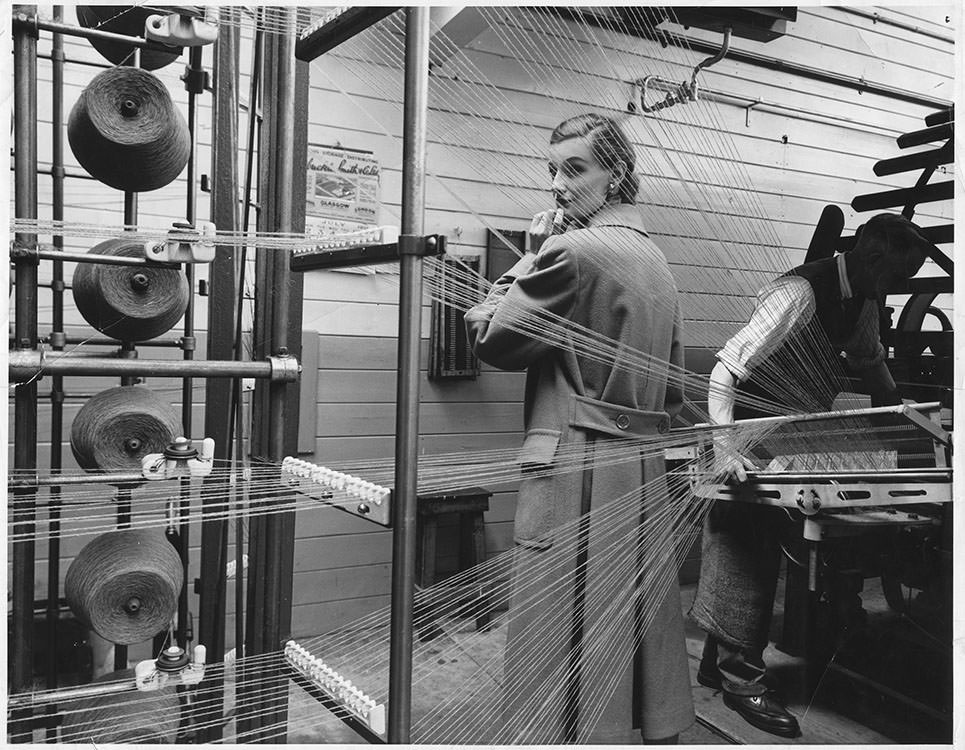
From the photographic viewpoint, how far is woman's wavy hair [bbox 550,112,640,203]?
1715 millimetres

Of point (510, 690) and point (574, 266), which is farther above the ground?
point (574, 266)

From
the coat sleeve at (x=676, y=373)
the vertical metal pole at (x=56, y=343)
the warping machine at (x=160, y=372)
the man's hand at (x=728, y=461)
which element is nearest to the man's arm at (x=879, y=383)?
the man's hand at (x=728, y=461)

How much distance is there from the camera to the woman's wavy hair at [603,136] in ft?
5.63

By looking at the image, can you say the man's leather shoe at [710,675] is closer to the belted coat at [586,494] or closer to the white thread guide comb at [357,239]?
the belted coat at [586,494]

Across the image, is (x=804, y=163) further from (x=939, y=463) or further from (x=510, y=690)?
(x=510, y=690)

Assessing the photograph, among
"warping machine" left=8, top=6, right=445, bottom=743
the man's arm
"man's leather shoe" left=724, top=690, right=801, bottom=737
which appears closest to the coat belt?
"warping machine" left=8, top=6, right=445, bottom=743

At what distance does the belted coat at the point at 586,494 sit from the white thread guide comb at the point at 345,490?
2.04 feet

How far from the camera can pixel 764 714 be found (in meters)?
2.51

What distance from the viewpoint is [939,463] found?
5.94 feet

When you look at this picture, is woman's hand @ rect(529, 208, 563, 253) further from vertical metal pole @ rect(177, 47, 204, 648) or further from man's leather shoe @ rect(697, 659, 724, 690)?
man's leather shoe @ rect(697, 659, 724, 690)

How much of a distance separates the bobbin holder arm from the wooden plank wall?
14.4 inches

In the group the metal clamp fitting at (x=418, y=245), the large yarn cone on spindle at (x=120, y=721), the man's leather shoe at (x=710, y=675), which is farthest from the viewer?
the man's leather shoe at (x=710, y=675)

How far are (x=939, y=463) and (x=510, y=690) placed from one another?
118 centimetres

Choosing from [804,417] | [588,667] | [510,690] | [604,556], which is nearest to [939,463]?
[804,417]
